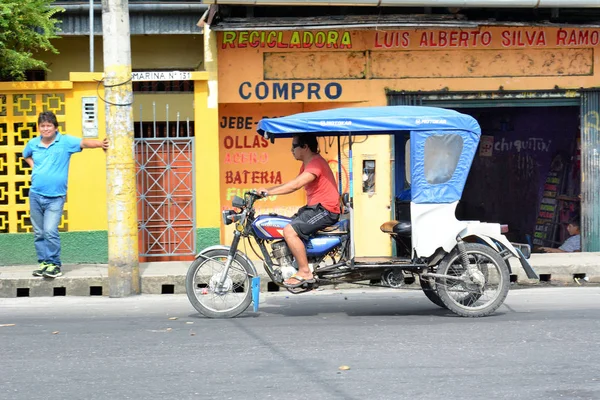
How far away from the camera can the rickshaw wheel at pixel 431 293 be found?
950cm

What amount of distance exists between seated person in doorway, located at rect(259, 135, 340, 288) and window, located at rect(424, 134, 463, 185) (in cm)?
91

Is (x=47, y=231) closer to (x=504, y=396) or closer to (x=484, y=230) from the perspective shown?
(x=484, y=230)

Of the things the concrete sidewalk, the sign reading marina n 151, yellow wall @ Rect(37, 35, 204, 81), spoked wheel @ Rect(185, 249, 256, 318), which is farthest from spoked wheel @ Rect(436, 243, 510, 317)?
yellow wall @ Rect(37, 35, 204, 81)

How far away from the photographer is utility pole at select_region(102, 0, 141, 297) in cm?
1100

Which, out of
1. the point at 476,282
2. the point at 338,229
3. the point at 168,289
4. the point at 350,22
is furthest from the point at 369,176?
the point at 476,282

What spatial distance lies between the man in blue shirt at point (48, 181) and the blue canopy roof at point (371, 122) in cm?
330

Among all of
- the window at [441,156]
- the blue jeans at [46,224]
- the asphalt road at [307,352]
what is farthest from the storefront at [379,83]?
the window at [441,156]

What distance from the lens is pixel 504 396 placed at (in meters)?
6.21

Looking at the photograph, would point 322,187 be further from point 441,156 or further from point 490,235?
point 490,235

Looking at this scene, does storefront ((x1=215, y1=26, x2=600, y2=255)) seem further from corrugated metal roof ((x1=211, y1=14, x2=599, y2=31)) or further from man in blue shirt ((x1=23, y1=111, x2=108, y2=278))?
man in blue shirt ((x1=23, y1=111, x2=108, y2=278))

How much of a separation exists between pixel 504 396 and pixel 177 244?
8166 millimetres

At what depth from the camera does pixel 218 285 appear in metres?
9.22

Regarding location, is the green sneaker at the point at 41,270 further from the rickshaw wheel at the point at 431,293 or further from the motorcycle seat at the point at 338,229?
the rickshaw wheel at the point at 431,293

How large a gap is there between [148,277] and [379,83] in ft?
15.1
